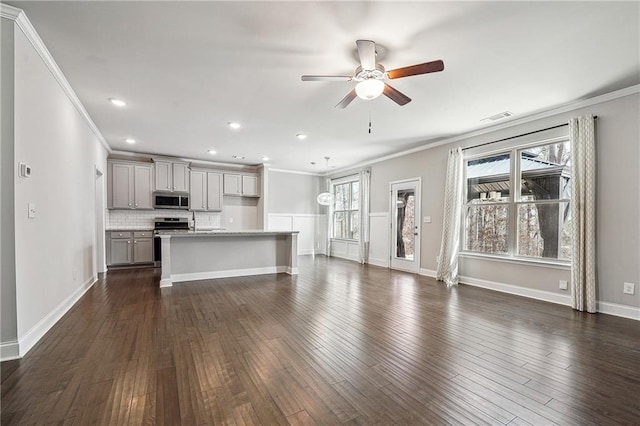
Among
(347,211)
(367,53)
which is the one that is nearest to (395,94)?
(367,53)

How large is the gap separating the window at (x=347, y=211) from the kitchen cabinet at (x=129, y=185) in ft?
17.5

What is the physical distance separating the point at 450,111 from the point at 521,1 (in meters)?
2.15

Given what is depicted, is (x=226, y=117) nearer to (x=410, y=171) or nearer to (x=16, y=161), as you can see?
(x=16, y=161)

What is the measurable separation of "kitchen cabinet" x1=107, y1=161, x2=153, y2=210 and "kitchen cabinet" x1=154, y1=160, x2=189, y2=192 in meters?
0.17

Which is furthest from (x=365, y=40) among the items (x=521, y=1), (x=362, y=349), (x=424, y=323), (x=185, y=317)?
(x=185, y=317)

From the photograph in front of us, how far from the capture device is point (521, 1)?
2084mm

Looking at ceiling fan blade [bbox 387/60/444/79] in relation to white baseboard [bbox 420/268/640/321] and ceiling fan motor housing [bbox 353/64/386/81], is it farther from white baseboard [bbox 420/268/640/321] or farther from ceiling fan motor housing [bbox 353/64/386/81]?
white baseboard [bbox 420/268/640/321]

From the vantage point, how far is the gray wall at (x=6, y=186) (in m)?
2.20

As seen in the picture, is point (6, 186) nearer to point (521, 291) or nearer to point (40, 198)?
point (40, 198)

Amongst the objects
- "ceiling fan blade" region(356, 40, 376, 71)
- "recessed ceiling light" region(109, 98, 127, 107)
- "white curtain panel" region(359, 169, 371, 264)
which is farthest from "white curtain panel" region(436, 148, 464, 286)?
"recessed ceiling light" region(109, 98, 127, 107)

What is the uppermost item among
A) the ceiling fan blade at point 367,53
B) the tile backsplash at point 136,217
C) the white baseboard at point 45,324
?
the ceiling fan blade at point 367,53

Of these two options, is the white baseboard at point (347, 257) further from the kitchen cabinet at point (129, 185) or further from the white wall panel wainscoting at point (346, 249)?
the kitchen cabinet at point (129, 185)

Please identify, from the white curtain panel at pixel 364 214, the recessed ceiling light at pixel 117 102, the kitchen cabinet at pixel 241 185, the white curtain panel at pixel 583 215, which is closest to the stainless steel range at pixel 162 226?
the kitchen cabinet at pixel 241 185

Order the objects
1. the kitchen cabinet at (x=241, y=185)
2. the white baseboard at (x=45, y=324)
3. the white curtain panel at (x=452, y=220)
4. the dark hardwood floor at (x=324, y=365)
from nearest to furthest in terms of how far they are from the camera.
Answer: the dark hardwood floor at (x=324, y=365) → the white baseboard at (x=45, y=324) → the white curtain panel at (x=452, y=220) → the kitchen cabinet at (x=241, y=185)
